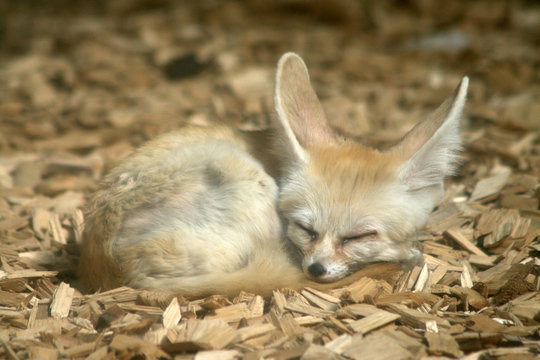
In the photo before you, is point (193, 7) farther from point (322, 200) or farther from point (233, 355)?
point (233, 355)

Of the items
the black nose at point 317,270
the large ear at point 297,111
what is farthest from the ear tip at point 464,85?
the black nose at point 317,270

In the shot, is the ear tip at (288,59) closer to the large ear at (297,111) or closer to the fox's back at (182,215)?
the large ear at (297,111)

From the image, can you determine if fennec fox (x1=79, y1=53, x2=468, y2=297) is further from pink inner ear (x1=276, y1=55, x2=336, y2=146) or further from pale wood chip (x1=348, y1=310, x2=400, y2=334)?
pale wood chip (x1=348, y1=310, x2=400, y2=334)

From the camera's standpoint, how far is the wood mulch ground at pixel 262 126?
2582 millimetres

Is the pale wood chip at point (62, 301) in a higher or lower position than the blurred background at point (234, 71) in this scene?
lower

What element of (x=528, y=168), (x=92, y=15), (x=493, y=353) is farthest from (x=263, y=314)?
(x=92, y=15)

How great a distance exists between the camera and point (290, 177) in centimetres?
332

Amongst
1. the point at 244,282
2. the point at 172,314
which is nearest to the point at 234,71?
the point at 244,282

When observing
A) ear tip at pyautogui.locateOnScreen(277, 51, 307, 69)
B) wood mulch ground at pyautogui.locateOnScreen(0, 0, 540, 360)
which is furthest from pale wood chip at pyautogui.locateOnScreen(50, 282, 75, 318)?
ear tip at pyautogui.locateOnScreen(277, 51, 307, 69)

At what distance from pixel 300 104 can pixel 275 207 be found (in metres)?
0.70

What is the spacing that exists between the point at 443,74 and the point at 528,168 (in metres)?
2.98

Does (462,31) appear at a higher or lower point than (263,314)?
higher

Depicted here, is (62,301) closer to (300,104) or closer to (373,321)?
(373,321)

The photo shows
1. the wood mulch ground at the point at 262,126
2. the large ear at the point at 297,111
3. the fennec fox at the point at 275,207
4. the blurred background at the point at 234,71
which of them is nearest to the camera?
the wood mulch ground at the point at 262,126
